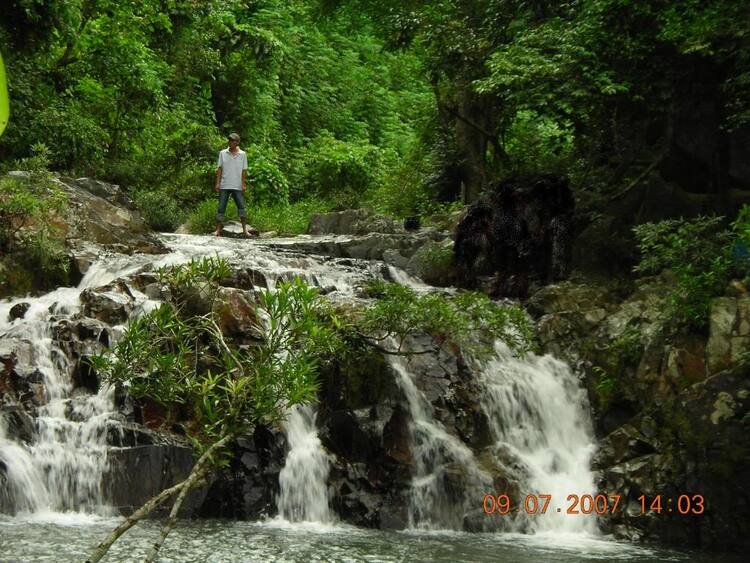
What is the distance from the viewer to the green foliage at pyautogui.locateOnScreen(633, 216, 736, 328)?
378 inches

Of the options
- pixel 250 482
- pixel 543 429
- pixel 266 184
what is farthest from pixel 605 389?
pixel 266 184

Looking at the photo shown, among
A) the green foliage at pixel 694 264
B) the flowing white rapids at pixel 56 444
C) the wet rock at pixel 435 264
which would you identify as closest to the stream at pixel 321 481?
the flowing white rapids at pixel 56 444

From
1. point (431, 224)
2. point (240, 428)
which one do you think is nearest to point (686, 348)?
point (240, 428)

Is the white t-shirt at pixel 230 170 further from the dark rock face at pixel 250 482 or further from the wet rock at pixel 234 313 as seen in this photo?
the dark rock face at pixel 250 482

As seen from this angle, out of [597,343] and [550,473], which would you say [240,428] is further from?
[597,343]

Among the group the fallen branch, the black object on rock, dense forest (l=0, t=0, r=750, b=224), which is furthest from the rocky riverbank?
the black object on rock

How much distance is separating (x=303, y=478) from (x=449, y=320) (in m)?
2.28

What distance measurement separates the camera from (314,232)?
18422 mm

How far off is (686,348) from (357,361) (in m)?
3.54

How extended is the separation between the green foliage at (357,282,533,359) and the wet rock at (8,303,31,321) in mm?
3931

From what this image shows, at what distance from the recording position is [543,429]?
1026 cm

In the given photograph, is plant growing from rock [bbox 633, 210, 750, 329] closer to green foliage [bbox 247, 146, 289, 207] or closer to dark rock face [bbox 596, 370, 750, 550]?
dark rock face [bbox 596, 370, 750, 550]
